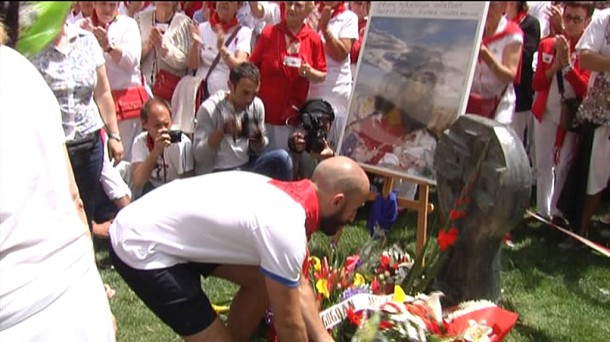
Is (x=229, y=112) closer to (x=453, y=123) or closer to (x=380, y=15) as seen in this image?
(x=380, y=15)

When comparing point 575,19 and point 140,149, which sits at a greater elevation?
point 575,19

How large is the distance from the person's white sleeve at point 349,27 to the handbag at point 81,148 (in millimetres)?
2094

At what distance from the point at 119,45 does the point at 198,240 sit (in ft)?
8.67

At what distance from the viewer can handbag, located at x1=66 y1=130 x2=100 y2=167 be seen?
3.46 metres

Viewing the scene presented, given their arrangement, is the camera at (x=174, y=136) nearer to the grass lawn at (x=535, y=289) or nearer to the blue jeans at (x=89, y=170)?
the grass lawn at (x=535, y=289)

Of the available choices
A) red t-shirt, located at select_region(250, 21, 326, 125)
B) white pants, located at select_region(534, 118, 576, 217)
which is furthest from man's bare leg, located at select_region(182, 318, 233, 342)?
white pants, located at select_region(534, 118, 576, 217)

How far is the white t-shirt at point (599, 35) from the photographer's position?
426 centimetres

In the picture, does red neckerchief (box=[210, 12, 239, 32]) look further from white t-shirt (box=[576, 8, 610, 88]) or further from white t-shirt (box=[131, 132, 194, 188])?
white t-shirt (box=[576, 8, 610, 88])

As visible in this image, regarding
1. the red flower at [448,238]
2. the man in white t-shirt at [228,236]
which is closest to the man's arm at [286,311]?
the man in white t-shirt at [228,236]

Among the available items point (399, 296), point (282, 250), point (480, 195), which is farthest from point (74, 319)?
point (480, 195)

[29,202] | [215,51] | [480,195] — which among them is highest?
[29,202]

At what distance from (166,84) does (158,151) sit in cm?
107

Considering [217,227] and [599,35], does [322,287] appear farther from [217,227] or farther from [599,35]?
[599,35]

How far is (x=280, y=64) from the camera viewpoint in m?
4.91
